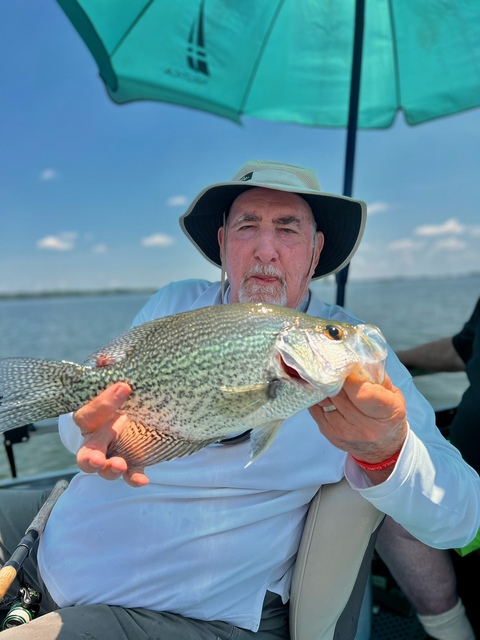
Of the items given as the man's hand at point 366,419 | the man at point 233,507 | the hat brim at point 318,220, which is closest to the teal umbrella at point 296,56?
the hat brim at point 318,220

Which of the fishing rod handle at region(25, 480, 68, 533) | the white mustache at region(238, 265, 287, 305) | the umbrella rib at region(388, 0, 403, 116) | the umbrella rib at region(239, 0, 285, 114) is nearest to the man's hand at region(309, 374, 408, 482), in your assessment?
the white mustache at region(238, 265, 287, 305)

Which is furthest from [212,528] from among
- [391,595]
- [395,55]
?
[395,55]

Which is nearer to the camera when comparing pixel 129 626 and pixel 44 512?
pixel 129 626

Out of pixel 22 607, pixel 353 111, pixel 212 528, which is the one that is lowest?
pixel 22 607

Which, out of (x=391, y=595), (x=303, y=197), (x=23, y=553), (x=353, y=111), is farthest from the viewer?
(x=353, y=111)

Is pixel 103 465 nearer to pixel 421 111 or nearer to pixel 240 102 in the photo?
pixel 240 102

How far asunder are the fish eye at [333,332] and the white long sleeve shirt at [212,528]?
51 centimetres

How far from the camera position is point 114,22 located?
323 cm

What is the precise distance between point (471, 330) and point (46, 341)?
2549 centimetres

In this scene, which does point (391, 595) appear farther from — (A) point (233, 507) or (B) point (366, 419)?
(B) point (366, 419)

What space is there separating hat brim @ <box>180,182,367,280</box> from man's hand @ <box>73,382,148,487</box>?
3.92 ft

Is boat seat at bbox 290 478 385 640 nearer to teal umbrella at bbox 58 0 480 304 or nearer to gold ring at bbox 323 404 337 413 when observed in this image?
gold ring at bbox 323 404 337 413

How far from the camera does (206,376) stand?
1460mm

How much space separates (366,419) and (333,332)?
0.28 metres
